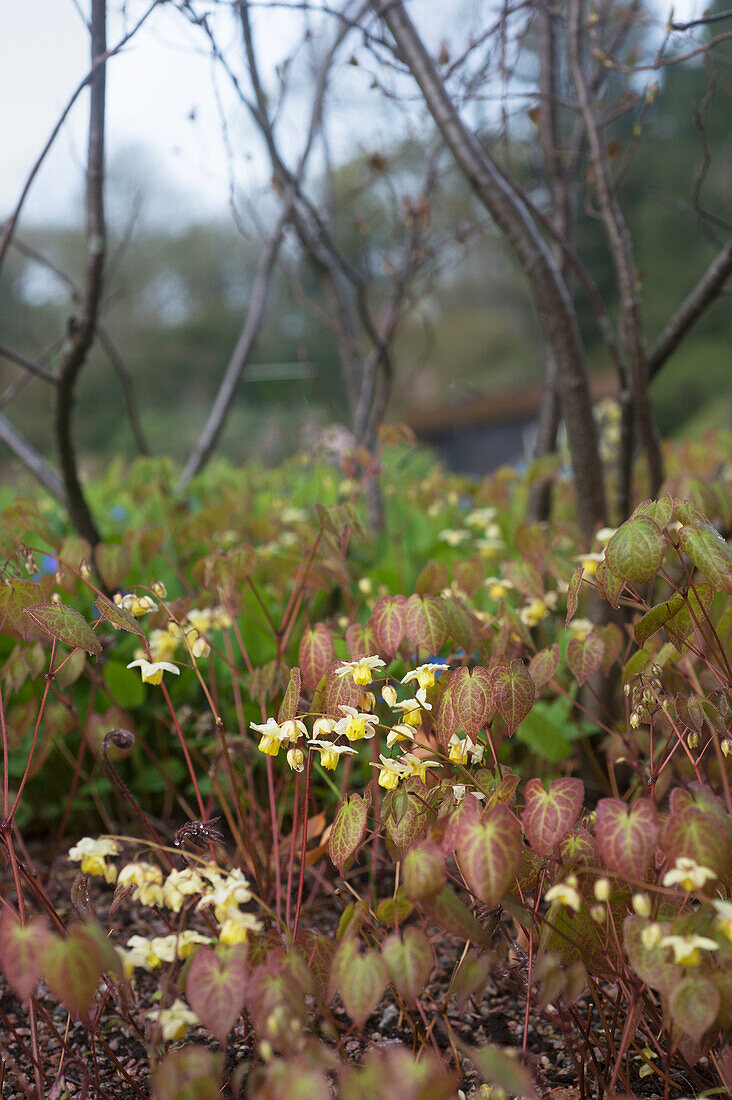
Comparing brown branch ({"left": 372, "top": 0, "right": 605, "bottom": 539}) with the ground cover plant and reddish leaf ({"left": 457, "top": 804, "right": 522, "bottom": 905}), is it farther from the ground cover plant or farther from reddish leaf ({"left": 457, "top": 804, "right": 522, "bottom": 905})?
reddish leaf ({"left": 457, "top": 804, "right": 522, "bottom": 905})

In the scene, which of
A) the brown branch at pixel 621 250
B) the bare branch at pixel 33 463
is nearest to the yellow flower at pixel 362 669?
→ the brown branch at pixel 621 250

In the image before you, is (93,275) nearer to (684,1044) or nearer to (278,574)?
(278,574)

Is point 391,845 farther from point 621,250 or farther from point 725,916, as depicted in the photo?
point 621,250

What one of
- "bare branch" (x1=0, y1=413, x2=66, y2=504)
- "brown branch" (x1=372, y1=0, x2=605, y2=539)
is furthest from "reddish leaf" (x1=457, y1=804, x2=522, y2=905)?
"bare branch" (x1=0, y1=413, x2=66, y2=504)

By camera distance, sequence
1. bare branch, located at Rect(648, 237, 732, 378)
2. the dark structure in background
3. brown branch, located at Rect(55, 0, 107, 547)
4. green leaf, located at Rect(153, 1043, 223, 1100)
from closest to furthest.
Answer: green leaf, located at Rect(153, 1043, 223, 1100) < brown branch, located at Rect(55, 0, 107, 547) < bare branch, located at Rect(648, 237, 732, 378) < the dark structure in background

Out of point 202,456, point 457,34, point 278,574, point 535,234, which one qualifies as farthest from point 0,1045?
point 457,34

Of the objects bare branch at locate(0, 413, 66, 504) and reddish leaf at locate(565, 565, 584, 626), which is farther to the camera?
bare branch at locate(0, 413, 66, 504)

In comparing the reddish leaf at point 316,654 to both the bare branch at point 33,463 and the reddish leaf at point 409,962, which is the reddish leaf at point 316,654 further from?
the bare branch at point 33,463

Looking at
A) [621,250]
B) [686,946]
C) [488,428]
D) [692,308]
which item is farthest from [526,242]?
[488,428]
